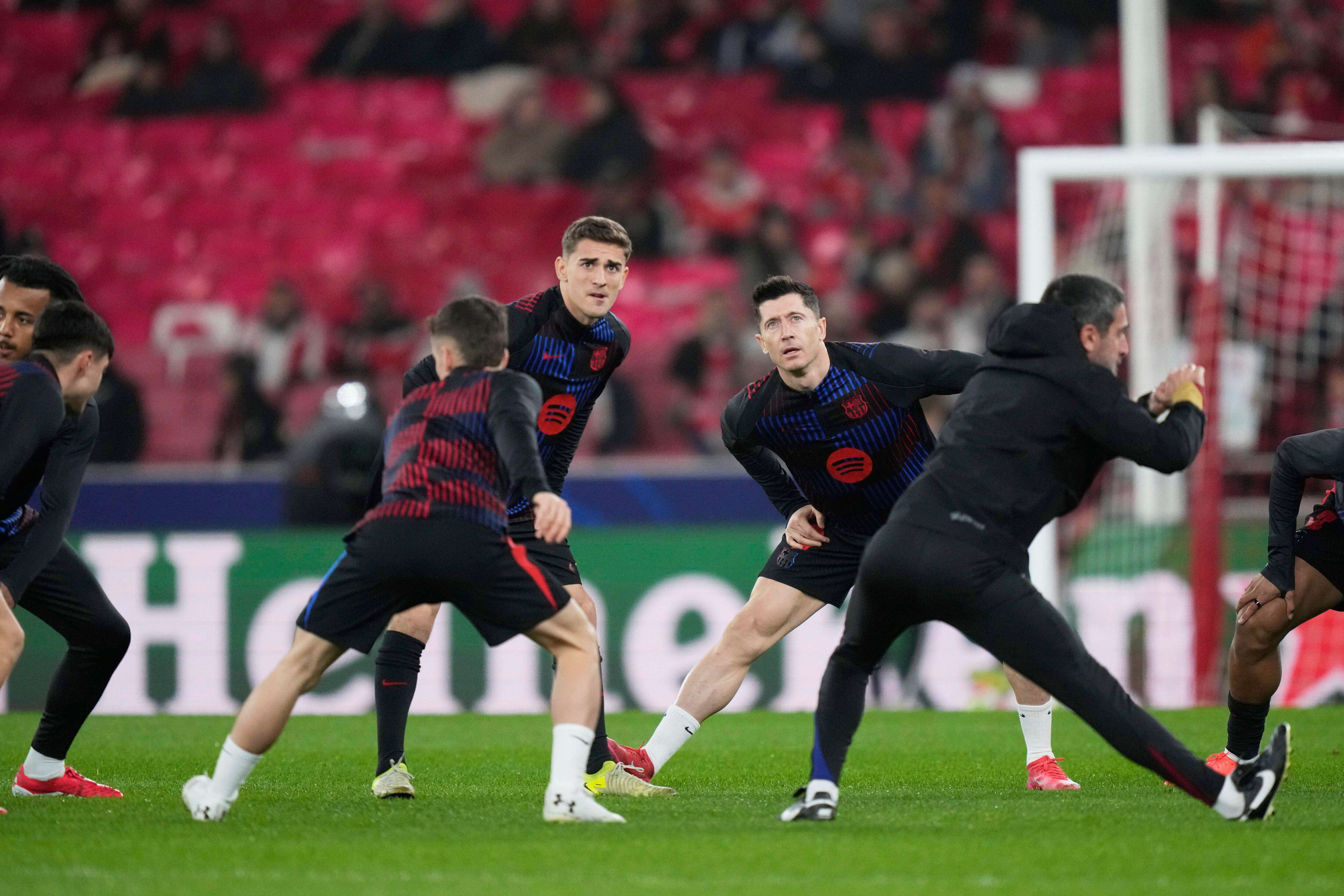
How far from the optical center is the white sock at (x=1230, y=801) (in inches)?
208

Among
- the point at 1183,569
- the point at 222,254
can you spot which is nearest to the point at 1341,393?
the point at 1183,569

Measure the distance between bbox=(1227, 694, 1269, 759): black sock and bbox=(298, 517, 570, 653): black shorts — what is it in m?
3.15

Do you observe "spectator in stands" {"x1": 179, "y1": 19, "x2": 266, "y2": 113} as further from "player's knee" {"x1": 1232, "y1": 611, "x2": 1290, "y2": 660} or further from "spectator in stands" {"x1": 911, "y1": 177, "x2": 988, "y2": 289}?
"player's knee" {"x1": 1232, "y1": 611, "x2": 1290, "y2": 660}

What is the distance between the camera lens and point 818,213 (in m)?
17.2

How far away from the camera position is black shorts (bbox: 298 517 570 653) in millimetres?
5211

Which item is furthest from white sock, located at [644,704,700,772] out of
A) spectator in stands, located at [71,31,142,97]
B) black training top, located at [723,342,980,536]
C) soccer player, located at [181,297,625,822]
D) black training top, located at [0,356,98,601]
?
spectator in stands, located at [71,31,142,97]

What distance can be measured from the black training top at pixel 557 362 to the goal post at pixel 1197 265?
3764mm

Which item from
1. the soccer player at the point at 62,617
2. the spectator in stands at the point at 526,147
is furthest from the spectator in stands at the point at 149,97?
the soccer player at the point at 62,617

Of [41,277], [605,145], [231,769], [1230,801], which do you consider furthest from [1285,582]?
[605,145]

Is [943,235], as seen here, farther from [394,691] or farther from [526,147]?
[394,691]

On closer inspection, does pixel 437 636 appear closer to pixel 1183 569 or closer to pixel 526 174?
pixel 1183 569

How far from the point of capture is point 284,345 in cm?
1537

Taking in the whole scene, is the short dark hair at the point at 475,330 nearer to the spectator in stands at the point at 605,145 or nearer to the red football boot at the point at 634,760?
the red football boot at the point at 634,760

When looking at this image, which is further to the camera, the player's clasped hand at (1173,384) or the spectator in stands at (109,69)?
the spectator in stands at (109,69)
